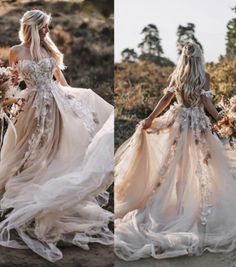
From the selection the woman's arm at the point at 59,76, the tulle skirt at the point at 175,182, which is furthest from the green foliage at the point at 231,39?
the woman's arm at the point at 59,76

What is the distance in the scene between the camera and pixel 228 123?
9.91ft

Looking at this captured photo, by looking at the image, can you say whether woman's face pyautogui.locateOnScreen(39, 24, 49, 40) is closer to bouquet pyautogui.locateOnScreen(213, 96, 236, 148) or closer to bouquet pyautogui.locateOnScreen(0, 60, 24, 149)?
bouquet pyautogui.locateOnScreen(0, 60, 24, 149)

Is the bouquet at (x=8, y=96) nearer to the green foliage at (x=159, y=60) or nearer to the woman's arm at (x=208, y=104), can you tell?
the green foliage at (x=159, y=60)

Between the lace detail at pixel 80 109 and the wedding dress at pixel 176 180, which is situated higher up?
the lace detail at pixel 80 109

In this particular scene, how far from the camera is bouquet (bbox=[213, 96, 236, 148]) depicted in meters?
3.01

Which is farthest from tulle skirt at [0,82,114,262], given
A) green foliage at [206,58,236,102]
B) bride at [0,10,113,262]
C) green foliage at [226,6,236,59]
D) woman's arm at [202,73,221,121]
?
green foliage at [226,6,236,59]

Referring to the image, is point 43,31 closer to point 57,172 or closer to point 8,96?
point 8,96

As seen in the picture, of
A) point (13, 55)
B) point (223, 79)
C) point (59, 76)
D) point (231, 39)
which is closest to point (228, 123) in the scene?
point (223, 79)

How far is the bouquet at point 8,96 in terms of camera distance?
9.55ft

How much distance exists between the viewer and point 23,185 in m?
2.96

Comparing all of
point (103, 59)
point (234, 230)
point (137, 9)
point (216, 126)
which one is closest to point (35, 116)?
point (103, 59)

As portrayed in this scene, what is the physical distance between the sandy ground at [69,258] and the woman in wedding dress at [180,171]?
0.17m

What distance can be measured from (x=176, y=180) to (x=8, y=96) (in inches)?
45.5

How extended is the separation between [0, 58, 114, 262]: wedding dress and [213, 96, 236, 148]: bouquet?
0.68 m
